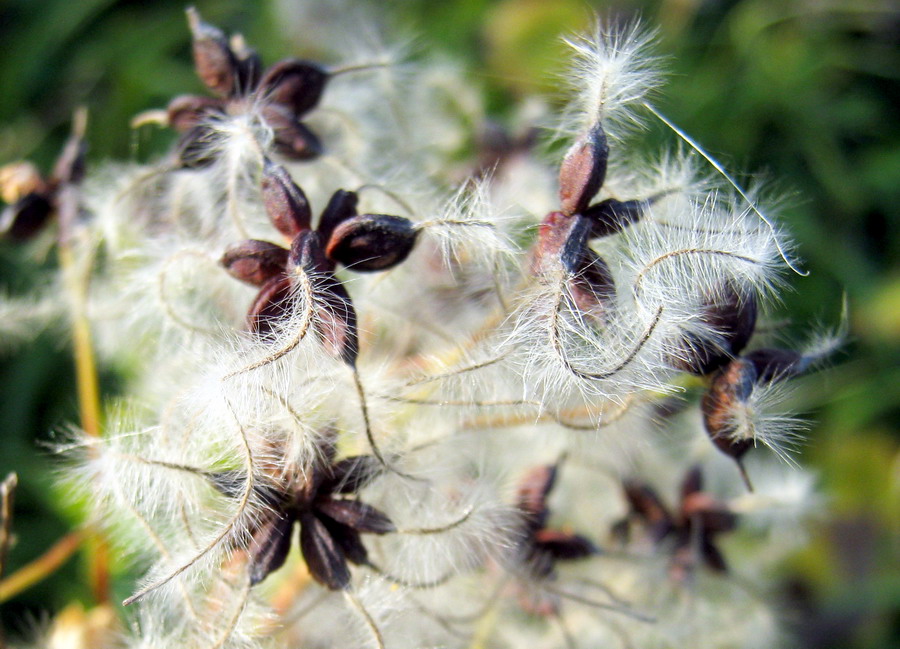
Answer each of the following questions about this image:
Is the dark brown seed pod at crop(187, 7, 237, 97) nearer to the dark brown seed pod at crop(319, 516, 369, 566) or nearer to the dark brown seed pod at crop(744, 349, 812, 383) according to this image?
the dark brown seed pod at crop(319, 516, 369, 566)

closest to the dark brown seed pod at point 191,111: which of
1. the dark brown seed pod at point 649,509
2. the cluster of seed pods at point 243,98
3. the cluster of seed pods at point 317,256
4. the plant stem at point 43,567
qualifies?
the cluster of seed pods at point 243,98

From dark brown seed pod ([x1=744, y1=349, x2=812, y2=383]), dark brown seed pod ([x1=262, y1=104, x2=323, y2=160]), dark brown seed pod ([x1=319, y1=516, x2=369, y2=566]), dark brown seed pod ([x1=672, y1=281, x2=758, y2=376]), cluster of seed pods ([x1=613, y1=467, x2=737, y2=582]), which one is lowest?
cluster of seed pods ([x1=613, y1=467, x2=737, y2=582])

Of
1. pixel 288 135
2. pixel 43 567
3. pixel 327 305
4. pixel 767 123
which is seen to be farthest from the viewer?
pixel 767 123

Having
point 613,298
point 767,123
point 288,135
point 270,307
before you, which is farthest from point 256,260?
point 767,123

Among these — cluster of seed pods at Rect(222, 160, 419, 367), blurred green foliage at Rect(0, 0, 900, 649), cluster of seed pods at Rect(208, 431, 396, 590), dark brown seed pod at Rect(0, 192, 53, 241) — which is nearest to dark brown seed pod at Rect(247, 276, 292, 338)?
cluster of seed pods at Rect(222, 160, 419, 367)

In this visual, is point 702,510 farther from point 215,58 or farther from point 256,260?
point 215,58

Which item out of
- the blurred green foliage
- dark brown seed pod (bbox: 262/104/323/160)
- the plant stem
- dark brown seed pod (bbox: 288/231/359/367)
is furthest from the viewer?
the blurred green foliage

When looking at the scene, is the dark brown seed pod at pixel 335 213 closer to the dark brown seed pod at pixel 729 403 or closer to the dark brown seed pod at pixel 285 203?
the dark brown seed pod at pixel 285 203
